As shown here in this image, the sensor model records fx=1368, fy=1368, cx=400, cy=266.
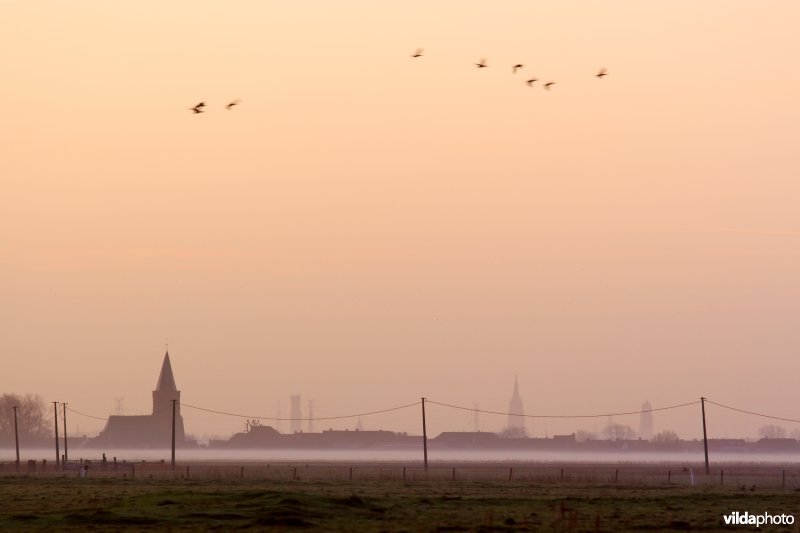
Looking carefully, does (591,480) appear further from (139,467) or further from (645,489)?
(139,467)

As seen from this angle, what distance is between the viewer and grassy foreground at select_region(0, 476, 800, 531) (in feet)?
164

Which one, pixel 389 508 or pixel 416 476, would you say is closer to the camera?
pixel 389 508

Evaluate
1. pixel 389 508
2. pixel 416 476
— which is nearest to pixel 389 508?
pixel 389 508

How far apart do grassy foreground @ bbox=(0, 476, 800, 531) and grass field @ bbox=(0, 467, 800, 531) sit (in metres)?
0.05

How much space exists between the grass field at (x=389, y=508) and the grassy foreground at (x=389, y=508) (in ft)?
0.15

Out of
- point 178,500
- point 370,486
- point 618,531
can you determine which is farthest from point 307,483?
point 618,531

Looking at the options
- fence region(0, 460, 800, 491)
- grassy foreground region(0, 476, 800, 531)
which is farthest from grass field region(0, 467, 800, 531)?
fence region(0, 460, 800, 491)

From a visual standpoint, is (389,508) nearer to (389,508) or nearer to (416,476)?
(389,508)

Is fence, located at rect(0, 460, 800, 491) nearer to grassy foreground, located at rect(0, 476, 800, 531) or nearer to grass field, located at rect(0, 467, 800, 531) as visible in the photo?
grass field, located at rect(0, 467, 800, 531)

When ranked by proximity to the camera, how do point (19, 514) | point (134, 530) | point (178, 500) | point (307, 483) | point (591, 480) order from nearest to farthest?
point (134, 530) → point (19, 514) → point (178, 500) → point (307, 483) → point (591, 480)

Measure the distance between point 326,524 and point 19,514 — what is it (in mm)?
13006

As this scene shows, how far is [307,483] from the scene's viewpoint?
8488 cm

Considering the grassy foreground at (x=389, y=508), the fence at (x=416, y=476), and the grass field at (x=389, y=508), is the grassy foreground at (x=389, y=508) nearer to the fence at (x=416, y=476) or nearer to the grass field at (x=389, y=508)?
the grass field at (x=389, y=508)

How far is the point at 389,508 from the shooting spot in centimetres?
5738
